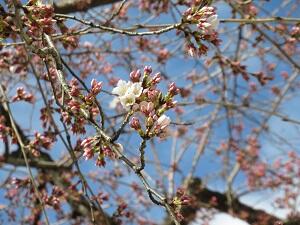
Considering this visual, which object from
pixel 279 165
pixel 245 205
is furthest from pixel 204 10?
pixel 279 165

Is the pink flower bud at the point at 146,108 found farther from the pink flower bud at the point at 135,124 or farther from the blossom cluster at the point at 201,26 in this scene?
the blossom cluster at the point at 201,26

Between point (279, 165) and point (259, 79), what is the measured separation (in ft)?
18.9

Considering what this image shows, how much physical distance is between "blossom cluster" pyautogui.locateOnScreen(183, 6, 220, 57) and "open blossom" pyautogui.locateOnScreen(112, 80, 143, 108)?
388 millimetres

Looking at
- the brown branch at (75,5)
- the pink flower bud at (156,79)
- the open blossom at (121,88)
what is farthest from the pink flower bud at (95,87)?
the brown branch at (75,5)

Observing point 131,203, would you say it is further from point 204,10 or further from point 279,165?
point 204,10

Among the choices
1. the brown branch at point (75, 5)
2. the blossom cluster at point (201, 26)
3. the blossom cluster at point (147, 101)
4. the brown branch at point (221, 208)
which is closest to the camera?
the blossom cluster at point (147, 101)

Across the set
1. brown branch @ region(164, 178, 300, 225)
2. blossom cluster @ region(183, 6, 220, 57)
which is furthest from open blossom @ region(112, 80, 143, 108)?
brown branch @ region(164, 178, 300, 225)

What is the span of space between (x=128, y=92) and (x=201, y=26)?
0.45 metres

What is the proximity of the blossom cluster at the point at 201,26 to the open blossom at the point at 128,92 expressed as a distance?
39 cm

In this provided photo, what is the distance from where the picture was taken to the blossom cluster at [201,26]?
6.15ft

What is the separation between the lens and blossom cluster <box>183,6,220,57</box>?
188 cm

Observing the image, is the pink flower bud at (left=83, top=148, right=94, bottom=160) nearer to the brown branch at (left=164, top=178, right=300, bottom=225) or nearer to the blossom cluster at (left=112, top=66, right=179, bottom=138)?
the blossom cluster at (left=112, top=66, right=179, bottom=138)

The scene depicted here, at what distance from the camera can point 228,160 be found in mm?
7781

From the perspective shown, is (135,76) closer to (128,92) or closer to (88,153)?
(128,92)
